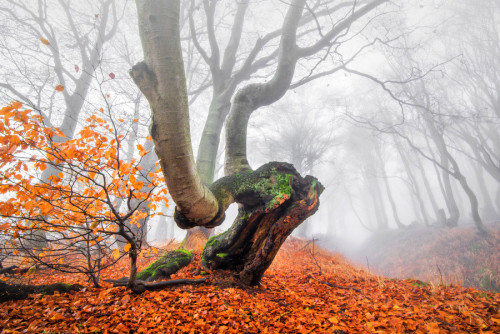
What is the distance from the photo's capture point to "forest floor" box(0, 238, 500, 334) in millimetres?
2102

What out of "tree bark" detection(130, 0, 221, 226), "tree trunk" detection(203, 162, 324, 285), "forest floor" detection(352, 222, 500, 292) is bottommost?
"forest floor" detection(352, 222, 500, 292)

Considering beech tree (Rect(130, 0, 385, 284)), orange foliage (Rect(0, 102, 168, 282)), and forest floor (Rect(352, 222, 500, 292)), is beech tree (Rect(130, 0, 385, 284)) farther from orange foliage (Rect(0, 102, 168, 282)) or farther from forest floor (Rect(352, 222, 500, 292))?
forest floor (Rect(352, 222, 500, 292))

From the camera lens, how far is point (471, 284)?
7184mm

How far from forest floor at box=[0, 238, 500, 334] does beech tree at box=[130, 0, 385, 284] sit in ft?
1.84

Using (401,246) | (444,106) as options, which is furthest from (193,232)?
(444,106)

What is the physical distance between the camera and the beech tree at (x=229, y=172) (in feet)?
6.01

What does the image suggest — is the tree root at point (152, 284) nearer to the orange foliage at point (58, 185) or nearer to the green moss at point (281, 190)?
the orange foliage at point (58, 185)

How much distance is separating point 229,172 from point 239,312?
79.1 inches

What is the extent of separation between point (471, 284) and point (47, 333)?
10942 millimetres

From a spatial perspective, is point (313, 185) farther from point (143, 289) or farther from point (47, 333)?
point (47, 333)

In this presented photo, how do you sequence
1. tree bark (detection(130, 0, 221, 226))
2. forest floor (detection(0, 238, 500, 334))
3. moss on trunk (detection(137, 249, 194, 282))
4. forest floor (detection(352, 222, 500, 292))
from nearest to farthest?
tree bark (detection(130, 0, 221, 226)) < forest floor (detection(0, 238, 500, 334)) < moss on trunk (detection(137, 249, 194, 282)) < forest floor (detection(352, 222, 500, 292))

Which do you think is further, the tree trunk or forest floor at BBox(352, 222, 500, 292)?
forest floor at BBox(352, 222, 500, 292)

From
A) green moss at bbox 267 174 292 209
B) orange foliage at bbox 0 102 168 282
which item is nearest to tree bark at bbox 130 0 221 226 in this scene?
orange foliage at bbox 0 102 168 282

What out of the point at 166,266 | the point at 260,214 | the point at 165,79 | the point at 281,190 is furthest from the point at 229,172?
the point at 165,79
